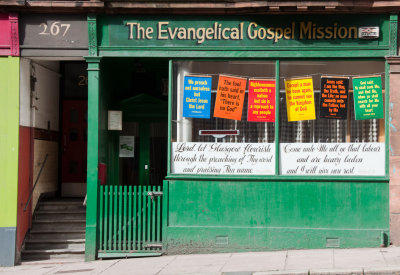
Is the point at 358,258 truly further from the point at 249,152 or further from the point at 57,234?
the point at 57,234

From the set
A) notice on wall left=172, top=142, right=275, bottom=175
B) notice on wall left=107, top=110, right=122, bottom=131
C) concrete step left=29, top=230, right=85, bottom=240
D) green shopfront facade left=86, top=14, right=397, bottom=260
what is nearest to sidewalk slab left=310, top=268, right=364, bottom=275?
green shopfront facade left=86, top=14, right=397, bottom=260

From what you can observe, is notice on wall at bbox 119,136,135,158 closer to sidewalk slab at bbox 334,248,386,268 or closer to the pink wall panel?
the pink wall panel

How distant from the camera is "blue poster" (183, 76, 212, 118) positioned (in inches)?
449

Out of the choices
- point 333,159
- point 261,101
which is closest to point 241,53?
point 261,101

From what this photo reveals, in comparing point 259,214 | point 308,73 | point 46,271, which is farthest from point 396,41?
point 46,271

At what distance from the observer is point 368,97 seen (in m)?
11.1

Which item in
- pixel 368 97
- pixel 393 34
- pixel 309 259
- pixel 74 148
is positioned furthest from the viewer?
pixel 74 148

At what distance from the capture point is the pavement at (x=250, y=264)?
891 centimetres

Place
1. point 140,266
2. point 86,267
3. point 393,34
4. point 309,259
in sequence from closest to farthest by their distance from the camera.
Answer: point 309,259, point 140,266, point 86,267, point 393,34

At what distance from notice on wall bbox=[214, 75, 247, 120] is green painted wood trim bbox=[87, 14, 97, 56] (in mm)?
2483

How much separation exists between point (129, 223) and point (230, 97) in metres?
3.08

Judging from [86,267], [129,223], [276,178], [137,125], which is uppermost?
[137,125]

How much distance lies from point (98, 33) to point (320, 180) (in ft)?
16.5

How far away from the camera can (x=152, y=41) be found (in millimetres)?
11320
